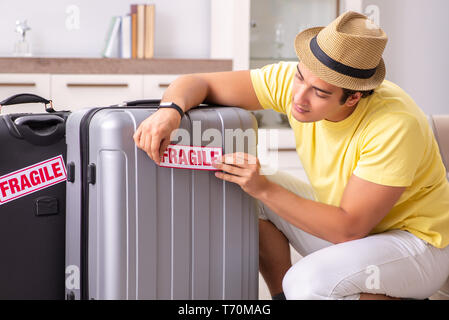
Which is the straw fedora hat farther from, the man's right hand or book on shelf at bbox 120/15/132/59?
book on shelf at bbox 120/15/132/59

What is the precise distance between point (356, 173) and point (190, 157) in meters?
0.35

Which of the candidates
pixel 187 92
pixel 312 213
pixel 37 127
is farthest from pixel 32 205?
pixel 312 213

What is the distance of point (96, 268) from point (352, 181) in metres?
0.55

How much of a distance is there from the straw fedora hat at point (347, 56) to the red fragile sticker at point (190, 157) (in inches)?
10.6

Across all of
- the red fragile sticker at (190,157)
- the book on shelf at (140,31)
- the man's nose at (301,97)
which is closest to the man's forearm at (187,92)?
the red fragile sticker at (190,157)

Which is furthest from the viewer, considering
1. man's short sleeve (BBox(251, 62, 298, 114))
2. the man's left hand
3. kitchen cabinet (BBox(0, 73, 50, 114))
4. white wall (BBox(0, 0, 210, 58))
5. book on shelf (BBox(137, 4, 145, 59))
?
white wall (BBox(0, 0, 210, 58))

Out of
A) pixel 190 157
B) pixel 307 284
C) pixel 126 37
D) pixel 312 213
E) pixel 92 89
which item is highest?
pixel 126 37

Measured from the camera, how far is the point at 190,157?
1.13 m

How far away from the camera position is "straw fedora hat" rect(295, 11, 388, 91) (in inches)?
45.6

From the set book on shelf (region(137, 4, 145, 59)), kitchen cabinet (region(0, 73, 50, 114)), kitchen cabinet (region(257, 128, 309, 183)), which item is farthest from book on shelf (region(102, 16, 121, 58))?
kitchen cabinet (region(257, 128, 309, 183))

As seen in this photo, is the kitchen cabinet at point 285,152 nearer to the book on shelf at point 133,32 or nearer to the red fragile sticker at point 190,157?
the book on shelf at point 133,32

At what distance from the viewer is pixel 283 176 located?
160cm

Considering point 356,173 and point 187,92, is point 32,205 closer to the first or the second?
point 187,92

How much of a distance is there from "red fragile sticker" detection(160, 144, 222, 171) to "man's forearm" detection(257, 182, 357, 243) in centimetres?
14
